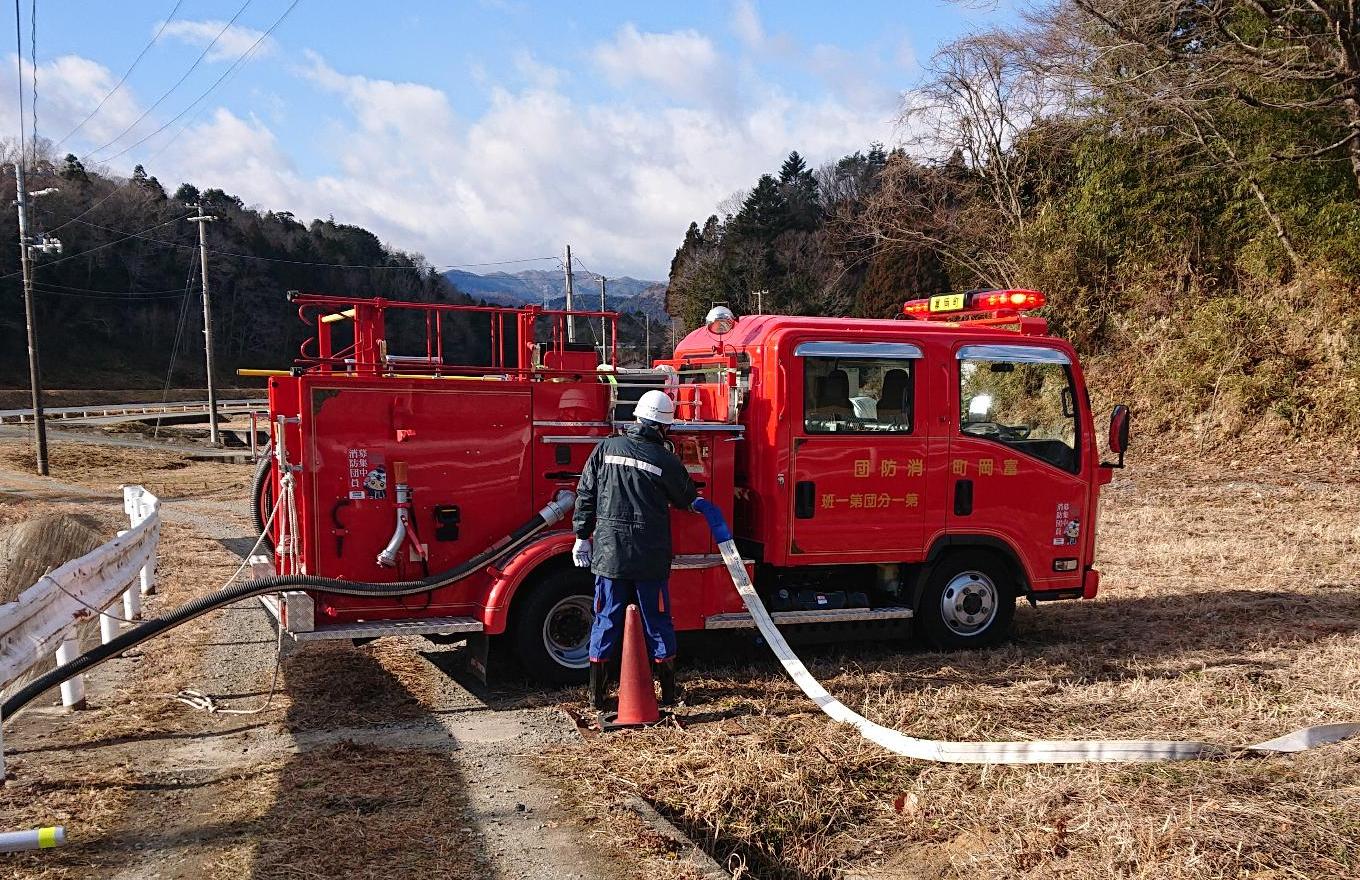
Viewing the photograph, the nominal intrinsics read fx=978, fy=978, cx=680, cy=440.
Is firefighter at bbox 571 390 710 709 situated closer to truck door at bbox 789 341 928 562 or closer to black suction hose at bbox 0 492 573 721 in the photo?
black suction hose at bbox 0 492 573 721

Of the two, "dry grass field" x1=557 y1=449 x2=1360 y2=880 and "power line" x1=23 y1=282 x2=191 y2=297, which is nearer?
"dry grass field" x1=557 y1=449 x2=1360 y2=880

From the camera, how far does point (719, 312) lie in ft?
23.2

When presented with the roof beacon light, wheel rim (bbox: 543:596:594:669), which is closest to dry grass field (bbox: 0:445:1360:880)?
wheel rim (bbox: 543:596:594:669)

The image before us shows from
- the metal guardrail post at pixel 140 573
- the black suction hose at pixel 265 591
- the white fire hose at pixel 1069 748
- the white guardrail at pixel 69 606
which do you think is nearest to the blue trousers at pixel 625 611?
the black suction hose at pixel 265 591

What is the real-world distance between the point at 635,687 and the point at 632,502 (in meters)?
1.08

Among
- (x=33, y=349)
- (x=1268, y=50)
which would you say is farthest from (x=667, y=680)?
(x=33, y=349)

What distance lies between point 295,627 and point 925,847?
3.69 m

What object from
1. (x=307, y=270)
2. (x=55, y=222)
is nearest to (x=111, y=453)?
(x=55, y=222)

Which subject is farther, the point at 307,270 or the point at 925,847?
the point at 307,270

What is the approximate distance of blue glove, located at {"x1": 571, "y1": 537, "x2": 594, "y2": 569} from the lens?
603 centimetres

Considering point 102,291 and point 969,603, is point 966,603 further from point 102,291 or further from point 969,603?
point 102,291

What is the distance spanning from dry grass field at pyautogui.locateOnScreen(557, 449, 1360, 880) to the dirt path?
0.53 m

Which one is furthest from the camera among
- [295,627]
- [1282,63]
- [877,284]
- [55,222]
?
[55,222]

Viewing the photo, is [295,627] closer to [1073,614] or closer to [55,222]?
[1073,614]
